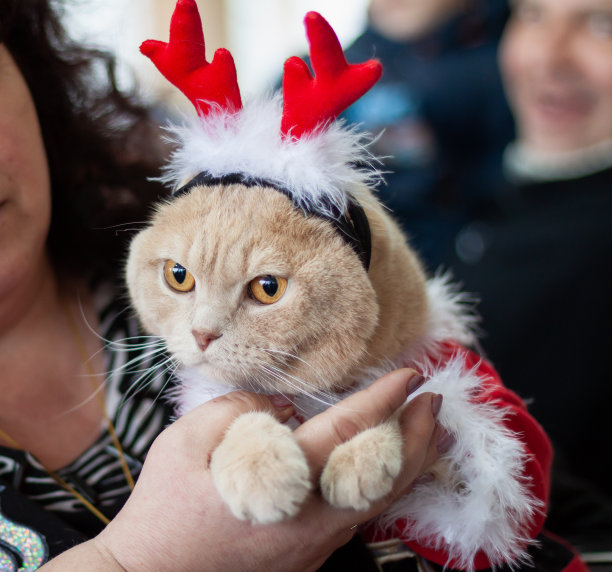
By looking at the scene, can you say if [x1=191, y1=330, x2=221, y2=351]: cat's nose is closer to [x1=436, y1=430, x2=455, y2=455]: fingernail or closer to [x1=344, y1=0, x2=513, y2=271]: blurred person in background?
[x1=436, y1=430, x2=455, y2=455]: fingernail

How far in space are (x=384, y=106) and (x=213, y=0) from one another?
4.88 feet

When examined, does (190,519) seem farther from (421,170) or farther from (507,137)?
(507,137)

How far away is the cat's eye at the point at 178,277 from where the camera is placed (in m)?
0.70

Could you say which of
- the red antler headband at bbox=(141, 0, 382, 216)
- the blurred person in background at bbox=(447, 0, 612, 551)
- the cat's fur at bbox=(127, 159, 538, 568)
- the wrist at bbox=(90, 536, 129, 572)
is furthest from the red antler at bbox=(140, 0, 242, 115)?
the blurred person in background at bbox=(447, 0, 612, 551)

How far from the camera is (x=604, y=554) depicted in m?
0.98

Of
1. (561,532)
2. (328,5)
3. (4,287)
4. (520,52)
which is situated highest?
(328,5)

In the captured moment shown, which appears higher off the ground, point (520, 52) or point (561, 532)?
point (520, 52)

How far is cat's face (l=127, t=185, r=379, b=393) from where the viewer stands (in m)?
0.65

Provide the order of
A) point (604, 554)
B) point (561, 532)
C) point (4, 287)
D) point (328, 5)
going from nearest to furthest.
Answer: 1. point (4, 287)
2. point (604, 554)
3. point (561, 532)
4. point (328, 5)

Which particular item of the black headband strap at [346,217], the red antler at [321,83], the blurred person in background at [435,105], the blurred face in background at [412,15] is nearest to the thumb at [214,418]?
the black headband strap at [346,217]

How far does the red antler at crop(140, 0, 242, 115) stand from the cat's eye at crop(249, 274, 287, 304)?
0.72ft

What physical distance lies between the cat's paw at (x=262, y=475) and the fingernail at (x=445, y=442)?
239mm

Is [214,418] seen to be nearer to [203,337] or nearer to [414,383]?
[203,337]

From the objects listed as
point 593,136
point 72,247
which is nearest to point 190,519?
point 72,247
